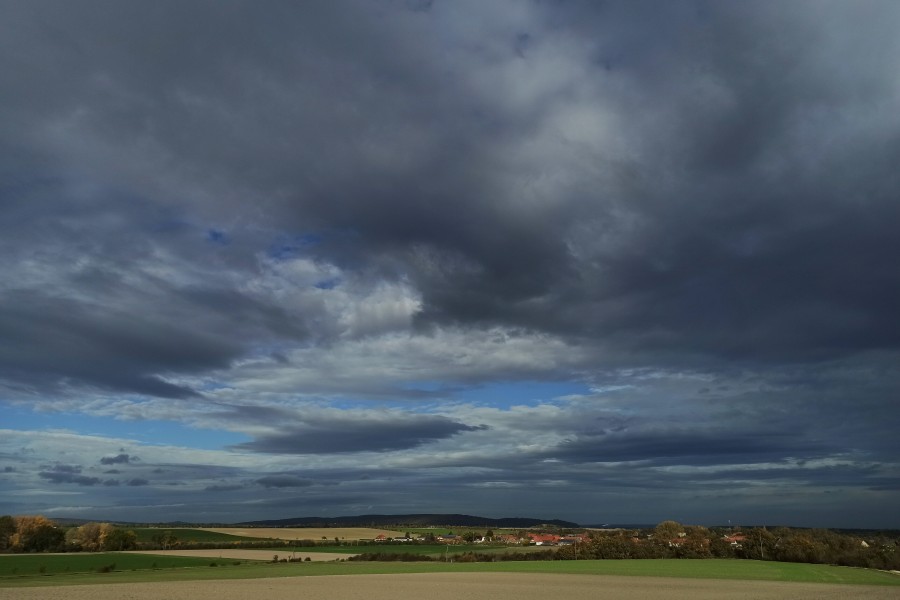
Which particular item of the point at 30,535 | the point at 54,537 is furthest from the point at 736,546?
the point at 30,535

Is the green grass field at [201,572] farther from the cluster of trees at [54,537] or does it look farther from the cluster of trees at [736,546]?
the cluster of trees at [54,537]

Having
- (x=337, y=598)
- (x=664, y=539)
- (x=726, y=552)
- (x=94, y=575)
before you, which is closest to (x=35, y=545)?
(x=94, y=575)

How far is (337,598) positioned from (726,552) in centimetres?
10392

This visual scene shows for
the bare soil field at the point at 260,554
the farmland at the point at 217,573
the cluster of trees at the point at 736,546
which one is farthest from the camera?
the bare soil field at the point at 260,554

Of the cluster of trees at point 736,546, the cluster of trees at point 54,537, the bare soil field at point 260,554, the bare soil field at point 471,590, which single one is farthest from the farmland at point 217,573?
the cluster of trees at point 54,537

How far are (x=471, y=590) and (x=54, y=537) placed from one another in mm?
114658

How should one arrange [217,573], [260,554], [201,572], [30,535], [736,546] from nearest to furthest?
[217,573] → [201,572] → [260,554] → [736,546] → [30,535]

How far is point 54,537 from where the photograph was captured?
132375 mm

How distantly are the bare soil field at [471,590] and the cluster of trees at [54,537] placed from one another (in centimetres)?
8854

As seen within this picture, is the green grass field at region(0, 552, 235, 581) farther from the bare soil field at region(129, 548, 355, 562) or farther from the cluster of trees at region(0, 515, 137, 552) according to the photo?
the cluster of trees at region(0, 515, 137, 552)

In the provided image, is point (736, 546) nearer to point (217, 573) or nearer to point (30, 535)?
point (217, 573)

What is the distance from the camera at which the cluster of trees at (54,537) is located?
129 metres

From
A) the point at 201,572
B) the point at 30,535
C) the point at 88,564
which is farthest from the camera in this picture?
the point at 30,535

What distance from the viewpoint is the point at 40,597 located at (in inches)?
1778
